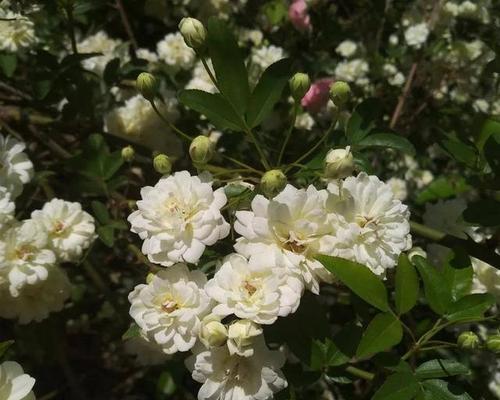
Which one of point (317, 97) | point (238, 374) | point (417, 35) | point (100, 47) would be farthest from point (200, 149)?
point (417, 35)

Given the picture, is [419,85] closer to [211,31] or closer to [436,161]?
[436,161]

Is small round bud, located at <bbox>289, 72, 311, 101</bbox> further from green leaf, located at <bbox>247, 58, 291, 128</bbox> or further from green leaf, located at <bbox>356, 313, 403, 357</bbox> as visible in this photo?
green leaf, located at <bbox>356, 313, 403, 357</bbox>

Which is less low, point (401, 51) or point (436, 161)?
point (401, 51)

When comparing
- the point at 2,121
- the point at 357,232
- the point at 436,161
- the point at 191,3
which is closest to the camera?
the point at 357,232

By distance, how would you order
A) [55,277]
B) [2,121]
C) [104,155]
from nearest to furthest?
[55,277], [104,155], [2,121]

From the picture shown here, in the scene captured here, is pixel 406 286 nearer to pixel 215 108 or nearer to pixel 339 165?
pixel 339 165

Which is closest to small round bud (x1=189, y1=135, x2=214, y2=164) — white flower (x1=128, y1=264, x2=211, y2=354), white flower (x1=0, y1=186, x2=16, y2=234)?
white flower (x1=128, y1=264, x2=211, y2=354)

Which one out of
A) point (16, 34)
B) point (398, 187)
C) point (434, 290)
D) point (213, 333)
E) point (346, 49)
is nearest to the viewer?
point (213, 333)

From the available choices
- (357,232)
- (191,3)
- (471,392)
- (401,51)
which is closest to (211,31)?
(357,232)
